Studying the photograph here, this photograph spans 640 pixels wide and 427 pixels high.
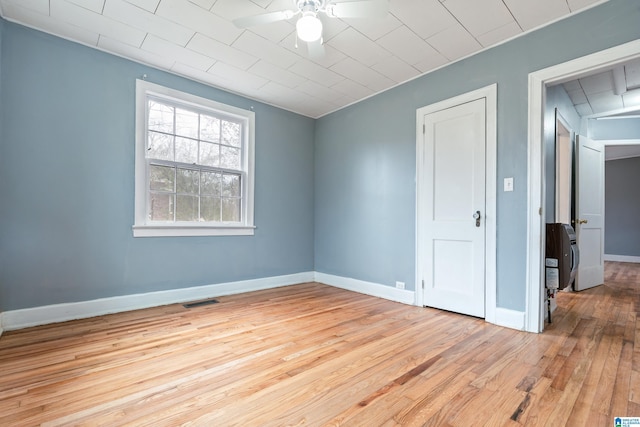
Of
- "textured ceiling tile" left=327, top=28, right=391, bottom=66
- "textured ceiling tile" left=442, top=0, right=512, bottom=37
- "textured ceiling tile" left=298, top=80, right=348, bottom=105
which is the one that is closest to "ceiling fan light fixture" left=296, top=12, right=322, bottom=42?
"textured ceiling tile" left=327, top=28, right=391, bottom=66

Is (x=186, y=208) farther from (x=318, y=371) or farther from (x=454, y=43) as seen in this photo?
(x=454, y=43)

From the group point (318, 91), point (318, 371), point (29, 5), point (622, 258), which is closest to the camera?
point (318, 371)

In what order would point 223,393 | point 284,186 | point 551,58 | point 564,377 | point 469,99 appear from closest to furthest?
point 223,393
point 564,377
point 551,58
point 469,99
point 284,186

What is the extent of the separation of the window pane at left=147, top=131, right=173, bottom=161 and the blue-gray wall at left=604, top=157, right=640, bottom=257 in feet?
33.6

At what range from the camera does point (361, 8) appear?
197 centimetres

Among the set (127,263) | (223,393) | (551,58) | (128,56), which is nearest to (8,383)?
(223,393)

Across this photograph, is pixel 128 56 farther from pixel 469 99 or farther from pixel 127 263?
pixel 469 99

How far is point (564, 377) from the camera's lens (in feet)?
5.79

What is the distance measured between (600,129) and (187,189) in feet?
20.3

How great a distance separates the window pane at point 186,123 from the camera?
349 centimetres

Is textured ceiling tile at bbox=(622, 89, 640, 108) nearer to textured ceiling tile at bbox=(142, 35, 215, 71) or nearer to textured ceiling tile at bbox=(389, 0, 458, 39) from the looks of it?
textured ceiling tile at bbox=(389, 0, 458, 39)

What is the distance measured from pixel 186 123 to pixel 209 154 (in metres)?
0.43

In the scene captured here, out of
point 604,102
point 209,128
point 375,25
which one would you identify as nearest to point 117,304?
point 209,128

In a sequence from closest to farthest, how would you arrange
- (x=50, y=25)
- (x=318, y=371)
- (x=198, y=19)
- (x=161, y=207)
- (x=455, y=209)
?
1. (x=318, y=371)
2. (x=198, y=19)
3. (x=50, y=25)
4. (x=455, y=209)
5. (x=161, y=207)
